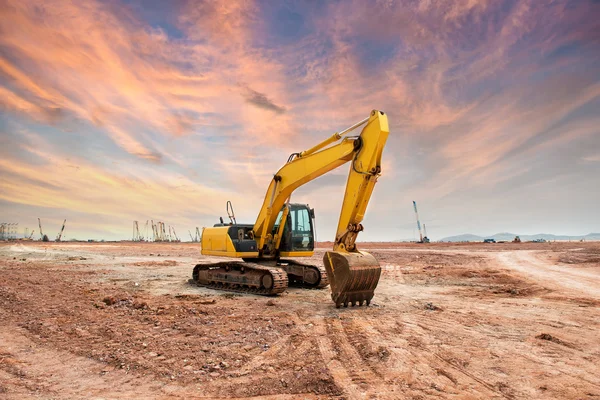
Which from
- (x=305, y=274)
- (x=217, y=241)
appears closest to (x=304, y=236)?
(x=305, y=274)

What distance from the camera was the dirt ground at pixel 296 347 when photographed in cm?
490

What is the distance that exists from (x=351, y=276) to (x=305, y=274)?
4.71 metres

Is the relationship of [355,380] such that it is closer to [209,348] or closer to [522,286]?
[209,348]

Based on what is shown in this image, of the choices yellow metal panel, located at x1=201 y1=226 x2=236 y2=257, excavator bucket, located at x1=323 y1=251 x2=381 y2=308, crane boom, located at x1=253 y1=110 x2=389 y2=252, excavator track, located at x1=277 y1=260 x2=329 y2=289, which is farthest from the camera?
yellow metal panel, located at x1=201 y1=226 x2=236 y2=257

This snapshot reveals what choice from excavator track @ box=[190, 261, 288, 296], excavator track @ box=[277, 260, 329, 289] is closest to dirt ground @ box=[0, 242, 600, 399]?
excavator track @ box=[190, 261, 288, 296]

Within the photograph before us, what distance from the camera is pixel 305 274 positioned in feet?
45.7

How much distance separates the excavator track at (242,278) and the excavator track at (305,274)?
156cm

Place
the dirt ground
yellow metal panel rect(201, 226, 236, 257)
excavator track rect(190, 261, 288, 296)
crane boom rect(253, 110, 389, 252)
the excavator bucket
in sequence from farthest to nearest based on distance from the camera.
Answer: yellow metal panel rect(201, 226, 236, 257) < excavator track rect(190, 261, 288, 296) < crane boom rect(253, 110, 389, 252) < the excavator bucket < the dirt ground

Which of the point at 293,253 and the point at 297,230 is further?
the point at 297,230

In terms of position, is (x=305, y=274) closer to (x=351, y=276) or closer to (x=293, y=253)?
(x=293, y=253)

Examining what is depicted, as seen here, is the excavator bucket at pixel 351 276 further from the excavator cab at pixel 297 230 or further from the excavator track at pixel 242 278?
the excavator cab at pixel 297 230

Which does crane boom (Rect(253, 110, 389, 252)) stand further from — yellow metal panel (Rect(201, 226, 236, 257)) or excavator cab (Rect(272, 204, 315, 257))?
yellow metal panel (Rect(201, 226, 236, 257))

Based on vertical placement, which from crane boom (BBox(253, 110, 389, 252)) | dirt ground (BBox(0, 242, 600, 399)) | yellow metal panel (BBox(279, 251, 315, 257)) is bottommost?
dirt ground (BBox(0, 242, 600, 399))

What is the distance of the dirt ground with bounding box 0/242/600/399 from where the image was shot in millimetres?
4902
